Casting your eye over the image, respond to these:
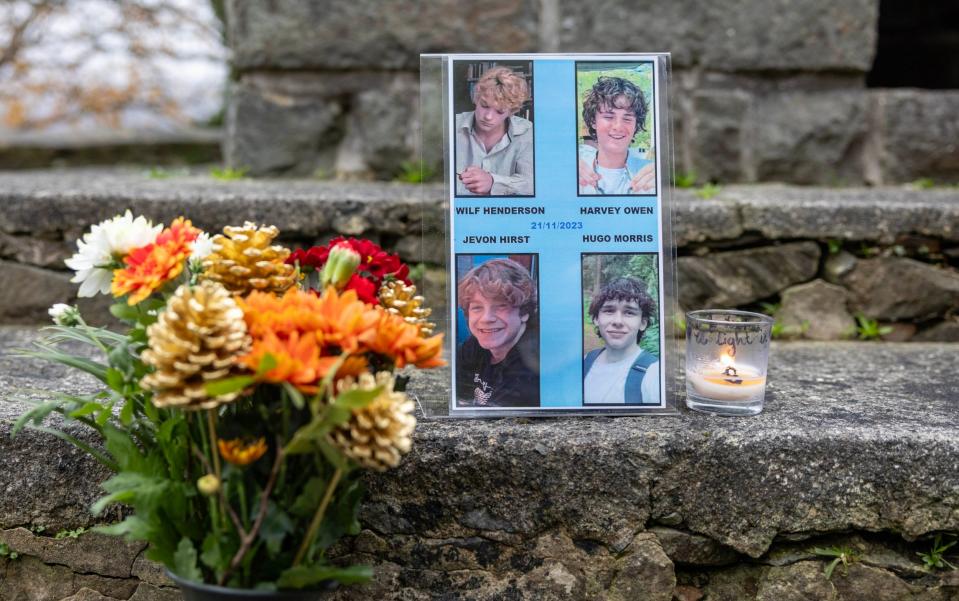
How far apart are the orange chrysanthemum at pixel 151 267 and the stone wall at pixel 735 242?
875 mm

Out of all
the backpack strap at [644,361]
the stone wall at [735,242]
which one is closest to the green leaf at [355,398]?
the backpack strap at [644,361]

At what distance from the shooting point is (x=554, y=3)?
2.38m

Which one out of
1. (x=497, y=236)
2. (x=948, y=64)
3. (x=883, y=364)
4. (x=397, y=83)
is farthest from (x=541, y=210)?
(x=948, y=64)

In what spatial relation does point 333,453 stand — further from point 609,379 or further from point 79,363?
point 609,379

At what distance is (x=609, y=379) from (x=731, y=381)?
19 cm

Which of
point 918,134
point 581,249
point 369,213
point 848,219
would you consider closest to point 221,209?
point 369,213

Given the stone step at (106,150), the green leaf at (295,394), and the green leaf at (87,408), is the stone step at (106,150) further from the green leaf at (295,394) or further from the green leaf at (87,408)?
the green leaf at (295,394)

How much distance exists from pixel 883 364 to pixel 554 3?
1.23m

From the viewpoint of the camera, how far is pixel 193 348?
3.06ft

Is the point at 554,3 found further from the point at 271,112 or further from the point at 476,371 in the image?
the point at 476,371

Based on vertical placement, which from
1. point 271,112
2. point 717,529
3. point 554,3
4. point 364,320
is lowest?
point 717,529

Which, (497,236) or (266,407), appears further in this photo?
(497,236)

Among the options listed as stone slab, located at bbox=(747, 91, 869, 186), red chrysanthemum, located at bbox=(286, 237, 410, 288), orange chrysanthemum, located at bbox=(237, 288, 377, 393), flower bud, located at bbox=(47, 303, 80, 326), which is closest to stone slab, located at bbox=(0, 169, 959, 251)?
stone slab, located at bbox=(747, 91, 869, 186)

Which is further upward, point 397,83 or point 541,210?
point 397,83
